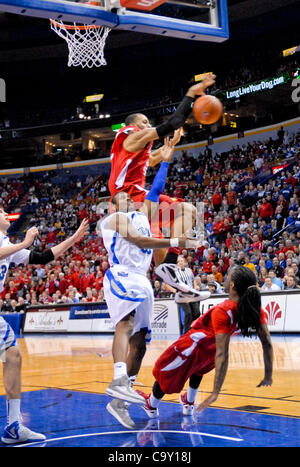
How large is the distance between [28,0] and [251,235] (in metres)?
11.7

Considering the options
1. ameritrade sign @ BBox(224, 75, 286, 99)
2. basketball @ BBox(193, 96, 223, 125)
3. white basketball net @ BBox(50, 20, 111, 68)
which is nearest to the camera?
basketball @ BBox(193, 96, 223, 125)

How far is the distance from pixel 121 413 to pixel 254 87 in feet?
64.1

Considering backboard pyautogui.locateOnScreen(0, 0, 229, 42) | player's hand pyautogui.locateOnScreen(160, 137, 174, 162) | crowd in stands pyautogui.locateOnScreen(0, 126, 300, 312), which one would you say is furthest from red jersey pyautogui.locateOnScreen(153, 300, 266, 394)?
crowd in stands pyautogui.locateOnScreen(0, 126, 300, 312)

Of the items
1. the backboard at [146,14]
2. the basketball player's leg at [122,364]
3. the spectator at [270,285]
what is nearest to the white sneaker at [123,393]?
the basketball player's leg at [122,364]

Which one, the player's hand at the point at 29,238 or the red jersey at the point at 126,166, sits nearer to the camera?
the player's hand at the point at 29,238

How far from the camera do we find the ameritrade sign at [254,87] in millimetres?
20797

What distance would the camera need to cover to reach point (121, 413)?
4.12 metres

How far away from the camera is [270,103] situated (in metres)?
25.3

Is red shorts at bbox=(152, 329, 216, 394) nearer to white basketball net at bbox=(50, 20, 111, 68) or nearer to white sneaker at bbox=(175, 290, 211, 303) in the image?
white sneaker at bbox=(175, 290, 211, 303)

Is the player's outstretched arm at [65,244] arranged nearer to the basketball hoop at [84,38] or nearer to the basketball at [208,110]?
the basketball at [208,110]

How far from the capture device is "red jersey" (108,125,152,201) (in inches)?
201

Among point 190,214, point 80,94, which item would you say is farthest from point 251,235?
point 80,94

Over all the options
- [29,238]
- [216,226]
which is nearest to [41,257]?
[29,238]
